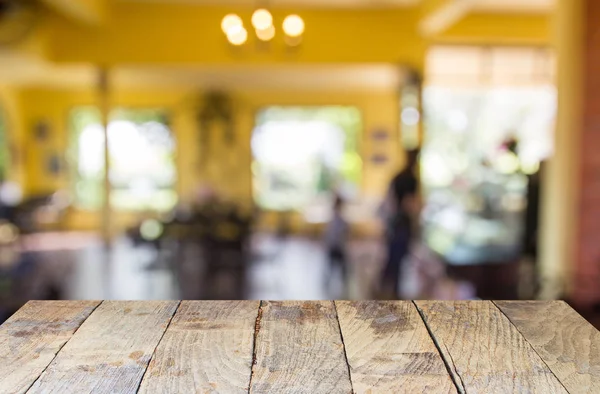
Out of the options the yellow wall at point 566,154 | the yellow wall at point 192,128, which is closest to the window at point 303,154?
the yellow wall at point 192,128

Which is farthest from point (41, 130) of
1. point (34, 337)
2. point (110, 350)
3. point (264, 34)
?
point (110, 350)

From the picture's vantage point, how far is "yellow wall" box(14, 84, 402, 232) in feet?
42.7

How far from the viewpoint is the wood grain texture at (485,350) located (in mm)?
991

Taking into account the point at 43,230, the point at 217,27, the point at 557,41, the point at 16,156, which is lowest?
the point at 43,230

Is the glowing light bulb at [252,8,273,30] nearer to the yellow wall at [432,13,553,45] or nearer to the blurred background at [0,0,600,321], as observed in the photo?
the blurred background at [0,0,600,321]

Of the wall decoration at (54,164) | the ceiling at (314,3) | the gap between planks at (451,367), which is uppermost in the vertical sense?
the ceiling at (314,3)

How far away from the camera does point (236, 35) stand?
6953 millimetres

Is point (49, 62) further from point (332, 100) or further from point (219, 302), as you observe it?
point (219, 302)

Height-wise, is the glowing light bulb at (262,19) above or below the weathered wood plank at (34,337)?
above

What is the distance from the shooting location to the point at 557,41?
189 inches

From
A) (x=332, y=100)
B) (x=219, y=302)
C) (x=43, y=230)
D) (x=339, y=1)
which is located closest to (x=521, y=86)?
(x=332, y=100)

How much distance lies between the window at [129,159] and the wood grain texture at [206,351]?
12036 mm

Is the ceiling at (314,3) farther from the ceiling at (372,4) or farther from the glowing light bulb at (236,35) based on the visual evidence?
the glowing light bulb at (236,35)

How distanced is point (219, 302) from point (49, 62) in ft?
25.8
